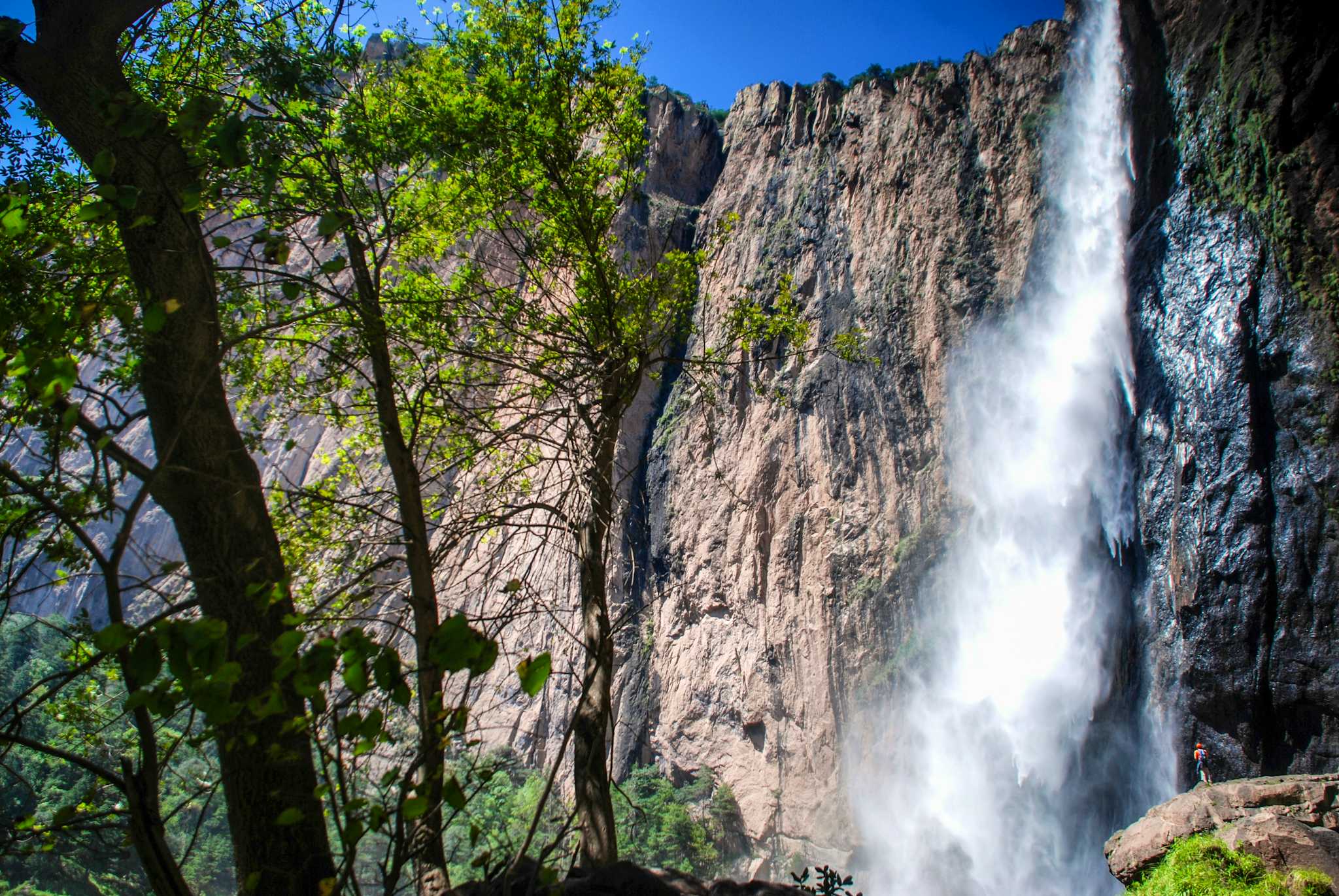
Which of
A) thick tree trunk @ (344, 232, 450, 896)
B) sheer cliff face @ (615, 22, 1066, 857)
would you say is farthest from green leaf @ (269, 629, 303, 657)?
sheer cliff face @ (615, 22, 1066, 857)

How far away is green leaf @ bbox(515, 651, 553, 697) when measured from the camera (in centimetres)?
133

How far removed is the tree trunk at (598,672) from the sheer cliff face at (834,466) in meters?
11.3

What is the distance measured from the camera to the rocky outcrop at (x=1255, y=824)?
23.9 ft

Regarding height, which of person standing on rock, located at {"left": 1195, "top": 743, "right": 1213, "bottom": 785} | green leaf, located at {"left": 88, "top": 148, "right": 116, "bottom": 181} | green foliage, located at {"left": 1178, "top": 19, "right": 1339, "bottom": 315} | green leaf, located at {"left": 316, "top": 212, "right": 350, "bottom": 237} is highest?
green foliage, located at {"left": 1178, "top": 19, "right": 1339, "bottom": 315}

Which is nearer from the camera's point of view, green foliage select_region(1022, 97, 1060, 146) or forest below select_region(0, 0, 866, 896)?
forest below select_region(0, 0, 866, 896)

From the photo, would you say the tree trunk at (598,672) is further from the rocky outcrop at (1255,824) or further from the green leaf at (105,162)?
the rocky outcrop at (1255,824)

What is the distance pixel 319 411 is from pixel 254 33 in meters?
1.87

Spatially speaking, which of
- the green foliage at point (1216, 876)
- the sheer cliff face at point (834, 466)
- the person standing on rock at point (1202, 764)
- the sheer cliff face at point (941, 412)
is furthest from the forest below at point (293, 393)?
the sheer cliff face at point (834, 466)

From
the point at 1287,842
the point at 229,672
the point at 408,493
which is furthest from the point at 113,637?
the point at 1287,842

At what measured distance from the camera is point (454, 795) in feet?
4.42

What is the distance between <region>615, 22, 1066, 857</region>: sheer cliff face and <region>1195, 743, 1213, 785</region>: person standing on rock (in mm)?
5975

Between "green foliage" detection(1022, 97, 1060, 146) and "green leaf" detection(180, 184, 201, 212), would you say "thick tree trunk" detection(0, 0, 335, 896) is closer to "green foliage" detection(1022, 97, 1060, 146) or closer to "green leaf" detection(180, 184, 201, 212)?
"green leaf" detection(180, 184, 201, 212)

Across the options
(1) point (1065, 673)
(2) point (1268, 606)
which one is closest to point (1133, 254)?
(2) point (1268, 606)

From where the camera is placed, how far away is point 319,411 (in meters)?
4.39
